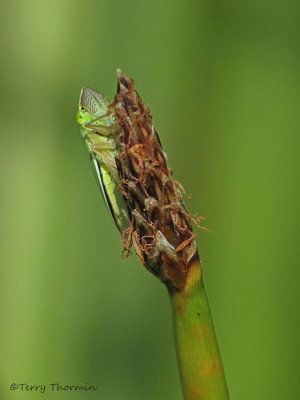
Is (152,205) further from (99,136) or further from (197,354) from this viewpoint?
(99,136)

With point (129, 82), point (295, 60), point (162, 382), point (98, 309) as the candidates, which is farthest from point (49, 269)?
point (295, 60)

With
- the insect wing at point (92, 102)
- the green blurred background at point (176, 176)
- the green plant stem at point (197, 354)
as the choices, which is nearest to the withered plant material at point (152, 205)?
the green plant stem at point (197, 354)

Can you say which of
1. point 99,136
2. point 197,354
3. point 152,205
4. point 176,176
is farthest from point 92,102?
point 197,354

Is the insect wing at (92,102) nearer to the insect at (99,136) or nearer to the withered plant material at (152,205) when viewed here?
the insect at (99,136)

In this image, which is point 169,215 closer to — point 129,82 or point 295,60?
point 129,82

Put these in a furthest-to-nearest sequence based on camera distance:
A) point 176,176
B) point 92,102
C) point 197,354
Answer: point 92,102
point 176,176
point 197,354

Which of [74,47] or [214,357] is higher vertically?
[74,47]

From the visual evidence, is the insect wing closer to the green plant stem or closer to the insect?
the insect
